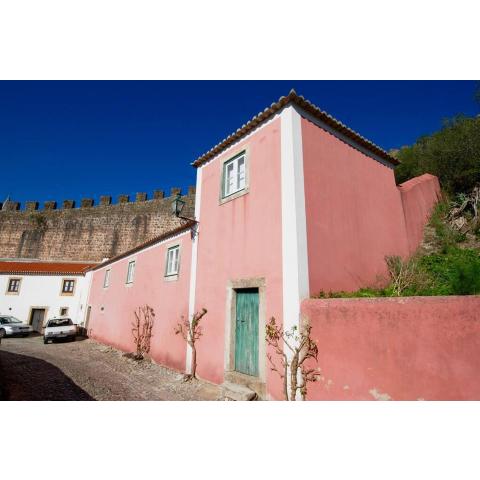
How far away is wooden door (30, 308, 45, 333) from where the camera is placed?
72.8 ft

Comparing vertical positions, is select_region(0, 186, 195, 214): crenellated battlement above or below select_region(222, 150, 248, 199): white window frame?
above

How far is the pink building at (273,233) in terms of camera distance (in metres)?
5.50

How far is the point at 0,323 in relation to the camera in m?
18.3

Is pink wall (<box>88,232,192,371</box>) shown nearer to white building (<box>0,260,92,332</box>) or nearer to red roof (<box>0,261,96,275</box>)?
white building (<box>0,260,92,332</box>)

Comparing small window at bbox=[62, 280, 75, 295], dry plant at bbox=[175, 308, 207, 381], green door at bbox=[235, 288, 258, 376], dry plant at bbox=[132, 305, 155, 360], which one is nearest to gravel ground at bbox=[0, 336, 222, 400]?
dry plant at bbox=[175, 308, 207, 381]

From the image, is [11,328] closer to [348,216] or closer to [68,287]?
[68,287]

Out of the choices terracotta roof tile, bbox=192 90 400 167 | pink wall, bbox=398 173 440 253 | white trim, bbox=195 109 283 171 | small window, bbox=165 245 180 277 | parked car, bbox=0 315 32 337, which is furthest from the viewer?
parked car, bbox=0 315 32 337

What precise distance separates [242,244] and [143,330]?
19.6ft

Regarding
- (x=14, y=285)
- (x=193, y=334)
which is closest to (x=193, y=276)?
(x=193, y=334)

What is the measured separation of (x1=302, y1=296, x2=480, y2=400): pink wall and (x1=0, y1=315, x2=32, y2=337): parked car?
20243mm

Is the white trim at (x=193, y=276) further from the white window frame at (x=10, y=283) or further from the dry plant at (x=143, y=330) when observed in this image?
the white window frame at (x=10, y=283)

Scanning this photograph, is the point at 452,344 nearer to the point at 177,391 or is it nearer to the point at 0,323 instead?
the point at 177,391

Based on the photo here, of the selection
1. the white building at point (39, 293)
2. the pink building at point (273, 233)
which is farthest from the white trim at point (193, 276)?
the white building at point (39, 293)

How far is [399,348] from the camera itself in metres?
3.74
